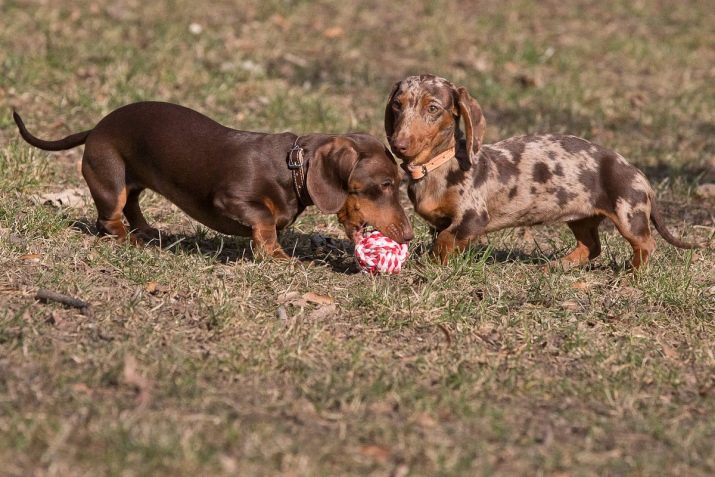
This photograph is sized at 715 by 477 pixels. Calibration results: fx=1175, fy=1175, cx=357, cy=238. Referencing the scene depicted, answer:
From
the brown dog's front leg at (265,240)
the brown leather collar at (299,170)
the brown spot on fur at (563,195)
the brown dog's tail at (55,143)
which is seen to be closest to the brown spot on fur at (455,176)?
the brown spot on fur at (563,195)

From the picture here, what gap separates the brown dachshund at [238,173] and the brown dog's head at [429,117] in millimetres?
140

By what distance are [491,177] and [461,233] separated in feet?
1.21

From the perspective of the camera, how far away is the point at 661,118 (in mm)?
9898

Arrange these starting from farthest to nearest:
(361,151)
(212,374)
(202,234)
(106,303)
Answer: (202,234)
(361,151)
(106,303)
(212,374)

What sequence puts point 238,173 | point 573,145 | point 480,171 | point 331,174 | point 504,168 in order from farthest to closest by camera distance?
point 573,145
point 504,168
point 480,171
point 238,173
point 331,174

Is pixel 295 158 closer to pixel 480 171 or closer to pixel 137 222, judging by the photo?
pixel 480 171

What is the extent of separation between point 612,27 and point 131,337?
874cm

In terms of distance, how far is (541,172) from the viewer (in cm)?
628

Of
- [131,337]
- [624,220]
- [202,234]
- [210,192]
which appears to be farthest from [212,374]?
[624,220]

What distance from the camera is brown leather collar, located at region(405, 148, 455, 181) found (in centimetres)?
604

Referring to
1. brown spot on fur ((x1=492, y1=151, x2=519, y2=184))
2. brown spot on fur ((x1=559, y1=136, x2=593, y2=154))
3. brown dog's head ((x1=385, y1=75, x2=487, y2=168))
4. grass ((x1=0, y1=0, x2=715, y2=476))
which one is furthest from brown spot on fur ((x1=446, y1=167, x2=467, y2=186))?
brown spot on fur ((x1=559, y1=136, x2=593, y2=154))

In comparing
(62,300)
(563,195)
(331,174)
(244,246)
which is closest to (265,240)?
(331,174)

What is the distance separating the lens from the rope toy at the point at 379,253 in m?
5.80

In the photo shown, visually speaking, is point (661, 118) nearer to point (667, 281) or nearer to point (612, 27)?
point (612, 27)
